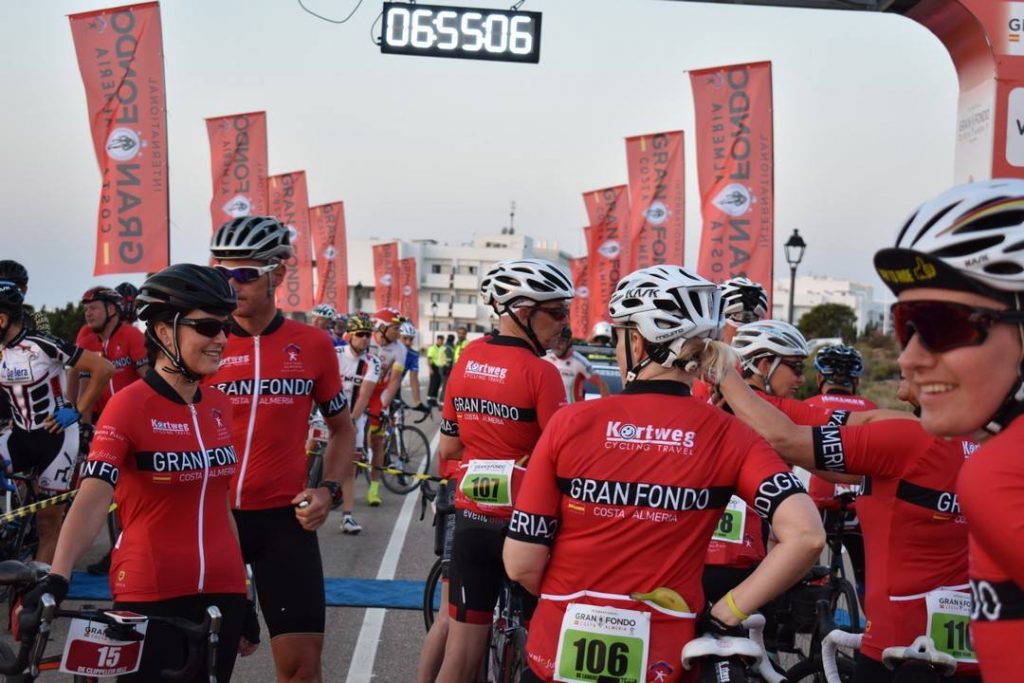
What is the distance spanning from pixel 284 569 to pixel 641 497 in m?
2.15

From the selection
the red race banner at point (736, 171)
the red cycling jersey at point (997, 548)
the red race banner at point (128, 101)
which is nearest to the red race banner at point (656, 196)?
the red race banner at point (736, 171)

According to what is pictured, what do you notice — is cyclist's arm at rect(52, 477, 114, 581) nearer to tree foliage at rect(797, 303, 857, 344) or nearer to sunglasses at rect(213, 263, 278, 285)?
sunglasses at rect(213, 263, 278, 285)

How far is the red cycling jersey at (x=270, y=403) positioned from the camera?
192 inches

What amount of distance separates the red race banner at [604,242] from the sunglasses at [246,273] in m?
19.9

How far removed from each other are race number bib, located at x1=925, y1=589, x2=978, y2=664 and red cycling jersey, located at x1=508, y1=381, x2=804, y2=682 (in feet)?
3.37

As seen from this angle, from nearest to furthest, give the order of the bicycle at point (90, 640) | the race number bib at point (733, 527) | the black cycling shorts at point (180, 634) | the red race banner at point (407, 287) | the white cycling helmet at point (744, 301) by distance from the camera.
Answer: the bicycle at point (90, 640) → the black cycling shorts at point (180, 634) → the race number bib at point (733, 527) → the white cycling helmet at point (744, 301) → the red race banner at point (407, 287)

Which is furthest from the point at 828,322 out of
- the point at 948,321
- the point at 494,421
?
the point at 948,321

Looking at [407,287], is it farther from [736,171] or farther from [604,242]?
[736,171]

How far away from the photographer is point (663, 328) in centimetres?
341

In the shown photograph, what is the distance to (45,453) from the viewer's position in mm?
8367

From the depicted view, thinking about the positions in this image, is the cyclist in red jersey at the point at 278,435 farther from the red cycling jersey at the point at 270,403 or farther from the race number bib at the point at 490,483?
the race number bib at the point at 490,483

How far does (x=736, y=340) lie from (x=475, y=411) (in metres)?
1.73

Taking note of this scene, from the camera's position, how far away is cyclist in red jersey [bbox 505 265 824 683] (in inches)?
125

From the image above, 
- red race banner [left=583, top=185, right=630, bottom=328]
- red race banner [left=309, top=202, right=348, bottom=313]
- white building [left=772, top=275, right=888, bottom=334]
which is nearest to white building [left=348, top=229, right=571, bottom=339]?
white building [left=772, top=275, right=888, bottom=334]
